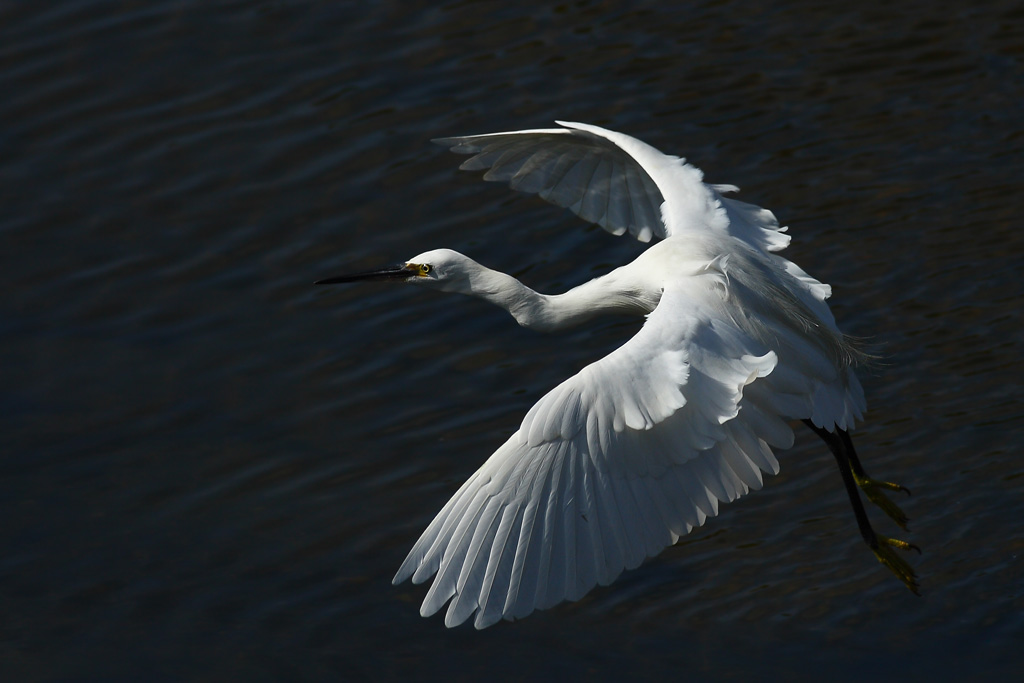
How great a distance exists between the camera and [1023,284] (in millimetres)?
7953

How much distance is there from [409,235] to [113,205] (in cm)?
200

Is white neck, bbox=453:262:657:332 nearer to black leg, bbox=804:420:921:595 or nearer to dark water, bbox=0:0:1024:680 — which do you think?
black leg, bbox=804:420:921:595

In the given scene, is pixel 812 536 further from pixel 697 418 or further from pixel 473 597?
pixel 473 597

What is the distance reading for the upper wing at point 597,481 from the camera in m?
4.48

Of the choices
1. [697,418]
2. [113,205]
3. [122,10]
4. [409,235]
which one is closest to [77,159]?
[113,205]

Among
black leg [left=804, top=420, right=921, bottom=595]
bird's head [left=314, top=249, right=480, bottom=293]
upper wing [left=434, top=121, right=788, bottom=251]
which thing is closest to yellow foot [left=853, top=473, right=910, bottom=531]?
black leg [left=804, top=420, right=921, bottom=595]

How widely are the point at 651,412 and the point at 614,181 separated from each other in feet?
7.62

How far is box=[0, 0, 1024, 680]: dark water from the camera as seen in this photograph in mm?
6340

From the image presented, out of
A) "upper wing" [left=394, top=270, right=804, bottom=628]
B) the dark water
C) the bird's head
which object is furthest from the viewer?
the dark water

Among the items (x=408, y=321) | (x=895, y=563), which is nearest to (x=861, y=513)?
(x=895, y=563)

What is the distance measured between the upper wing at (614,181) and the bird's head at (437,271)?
22.1 inches

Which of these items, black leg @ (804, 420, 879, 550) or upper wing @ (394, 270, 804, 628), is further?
black leg @ (804, 420, 879, 550)

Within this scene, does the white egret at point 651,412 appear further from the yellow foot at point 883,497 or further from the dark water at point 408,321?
the dark water at point 408,321

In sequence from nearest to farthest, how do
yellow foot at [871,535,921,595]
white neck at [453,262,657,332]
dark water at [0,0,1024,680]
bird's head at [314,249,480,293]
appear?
1. white neck at [453,262,657,332]
2. bird's head at [314,249,480,293]
3. yellow foot at [871,535,921,595]
4. dark water at [0,0,1024,680]
